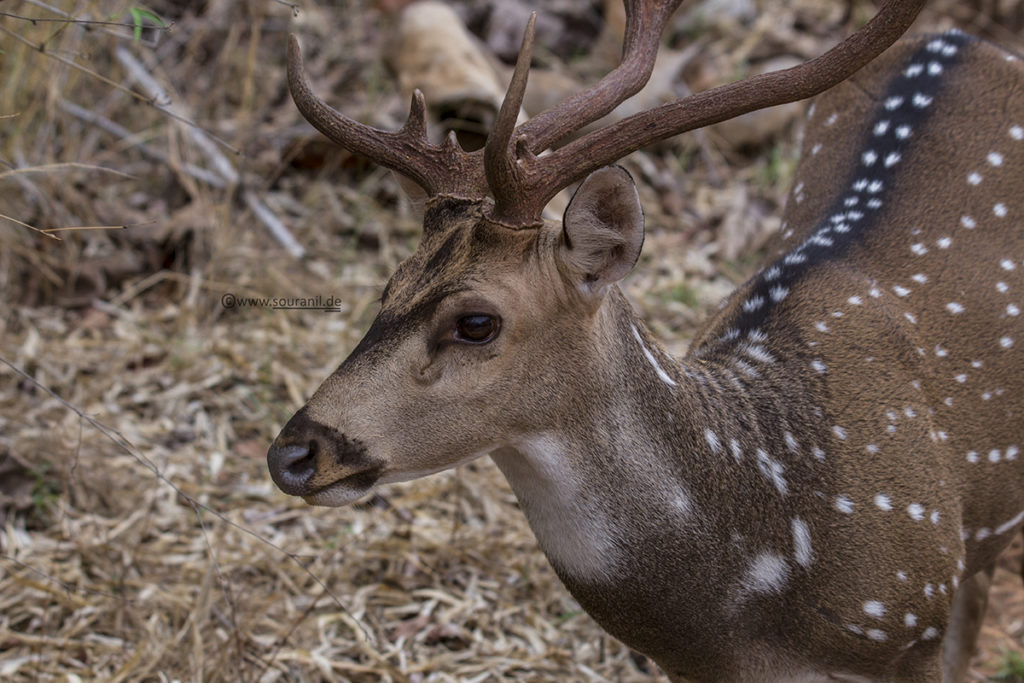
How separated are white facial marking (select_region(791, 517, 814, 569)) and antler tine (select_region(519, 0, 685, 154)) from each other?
1105 mm

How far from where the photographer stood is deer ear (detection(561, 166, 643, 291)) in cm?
240

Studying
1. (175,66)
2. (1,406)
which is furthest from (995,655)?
(175,66)

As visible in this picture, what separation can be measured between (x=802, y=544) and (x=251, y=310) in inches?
129

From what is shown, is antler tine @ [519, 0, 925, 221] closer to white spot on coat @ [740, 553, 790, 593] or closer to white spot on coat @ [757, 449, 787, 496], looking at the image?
white spot on coat @ [757, 449, 787, 496]

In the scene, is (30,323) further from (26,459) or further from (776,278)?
(776,278)

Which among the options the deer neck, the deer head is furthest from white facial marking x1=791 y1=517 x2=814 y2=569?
the deer head

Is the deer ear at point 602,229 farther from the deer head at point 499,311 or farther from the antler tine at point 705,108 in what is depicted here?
the antler tine at point 705,108

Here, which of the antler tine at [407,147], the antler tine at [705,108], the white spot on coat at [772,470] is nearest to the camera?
the antler tine at [705,108]

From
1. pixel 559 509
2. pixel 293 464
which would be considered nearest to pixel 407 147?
pixel 293 464

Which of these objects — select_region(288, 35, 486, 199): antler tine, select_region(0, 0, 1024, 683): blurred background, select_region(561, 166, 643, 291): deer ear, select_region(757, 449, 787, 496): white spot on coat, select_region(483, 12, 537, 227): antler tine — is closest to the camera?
select_region(483, 12, 537, 227): antler tine

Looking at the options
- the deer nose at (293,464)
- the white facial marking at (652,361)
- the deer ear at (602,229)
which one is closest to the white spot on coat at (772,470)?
the white facial marking at (652,361)

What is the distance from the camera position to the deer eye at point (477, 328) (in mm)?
2453

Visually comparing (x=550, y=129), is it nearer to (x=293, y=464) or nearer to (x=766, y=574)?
(x=293, y=464)

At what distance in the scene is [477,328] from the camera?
2.46 m
